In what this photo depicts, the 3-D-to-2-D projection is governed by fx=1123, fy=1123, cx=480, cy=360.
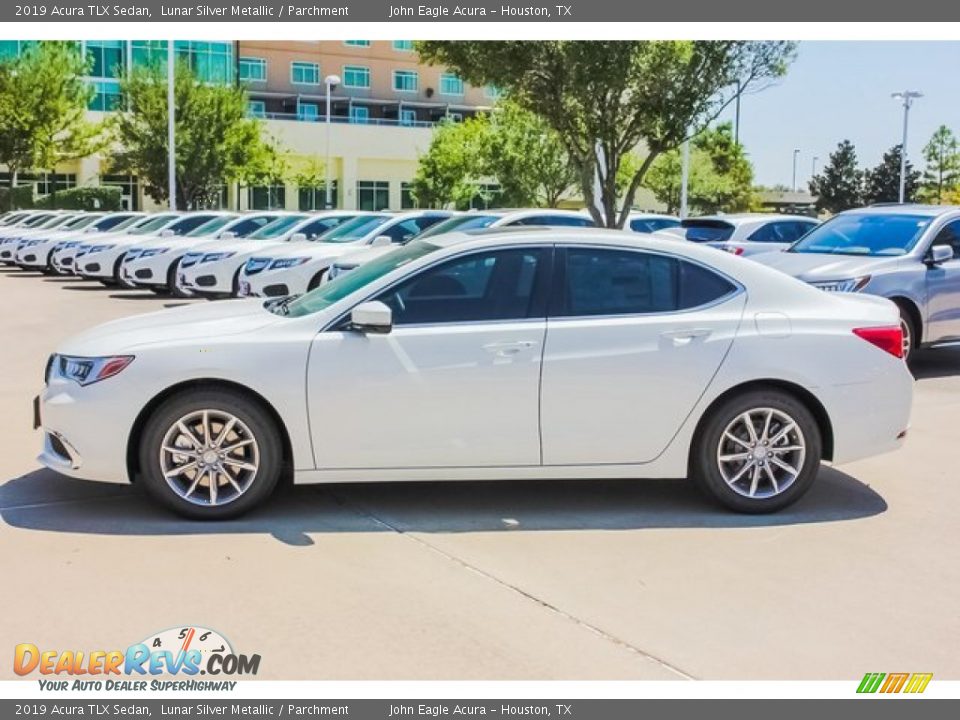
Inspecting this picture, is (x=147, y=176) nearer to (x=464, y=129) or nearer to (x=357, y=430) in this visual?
(x=464, y=129)

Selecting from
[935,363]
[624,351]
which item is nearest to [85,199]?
[935,363]

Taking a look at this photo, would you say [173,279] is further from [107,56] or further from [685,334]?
[107,56]

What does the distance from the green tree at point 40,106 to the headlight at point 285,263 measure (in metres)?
28.6

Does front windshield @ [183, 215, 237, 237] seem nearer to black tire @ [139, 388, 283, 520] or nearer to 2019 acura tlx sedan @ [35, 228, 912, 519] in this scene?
2019 acura tlx sedan @ [35, 228, 912, 519]

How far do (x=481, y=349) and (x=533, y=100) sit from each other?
1435 centimetres

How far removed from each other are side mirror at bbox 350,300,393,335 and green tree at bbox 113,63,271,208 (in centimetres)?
3936

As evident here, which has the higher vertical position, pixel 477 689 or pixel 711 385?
pixel 711 385

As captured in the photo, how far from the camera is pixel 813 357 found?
20.7ft

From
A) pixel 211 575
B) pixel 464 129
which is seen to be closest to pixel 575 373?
pixel 211 575

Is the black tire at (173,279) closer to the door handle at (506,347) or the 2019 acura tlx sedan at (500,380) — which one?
the 2019 acura tlx sedan at (500,380)

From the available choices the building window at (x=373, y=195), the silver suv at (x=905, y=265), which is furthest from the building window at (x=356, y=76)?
the silver suv at (x=905, y=265)

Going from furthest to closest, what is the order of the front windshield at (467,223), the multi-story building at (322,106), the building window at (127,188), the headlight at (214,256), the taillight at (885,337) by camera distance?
the multi-story building at (322,106) < the building window at (127,188) < the headlight at (214,256) < the front windshield at (467,223) < the taillight at (885,337)

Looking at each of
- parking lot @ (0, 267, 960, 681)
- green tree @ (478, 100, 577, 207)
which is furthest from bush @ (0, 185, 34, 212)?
parking lot @ (0, 267, 960, 681)

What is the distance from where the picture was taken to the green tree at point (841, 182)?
66.9m
